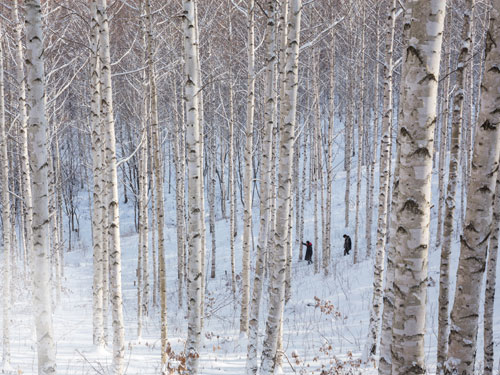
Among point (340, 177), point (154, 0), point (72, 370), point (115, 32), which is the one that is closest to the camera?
point (72, 370)

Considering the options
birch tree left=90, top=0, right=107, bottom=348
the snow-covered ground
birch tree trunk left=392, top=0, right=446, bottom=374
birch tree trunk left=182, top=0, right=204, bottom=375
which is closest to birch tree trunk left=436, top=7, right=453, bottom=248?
the snow-covered ground

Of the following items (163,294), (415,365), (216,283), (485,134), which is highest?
(485,134)

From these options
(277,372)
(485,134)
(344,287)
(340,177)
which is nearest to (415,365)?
(485,134)

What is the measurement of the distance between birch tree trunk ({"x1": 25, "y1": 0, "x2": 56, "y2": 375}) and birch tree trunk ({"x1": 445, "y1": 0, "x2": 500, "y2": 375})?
11.7 feet

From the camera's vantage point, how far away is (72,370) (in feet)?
23.3

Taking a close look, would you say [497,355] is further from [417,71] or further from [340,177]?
[340,177]

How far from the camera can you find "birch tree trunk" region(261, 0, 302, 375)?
4754mm

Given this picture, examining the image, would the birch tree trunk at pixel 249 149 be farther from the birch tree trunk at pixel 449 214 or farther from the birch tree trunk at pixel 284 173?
the birch tree trunk at pixel 449 214

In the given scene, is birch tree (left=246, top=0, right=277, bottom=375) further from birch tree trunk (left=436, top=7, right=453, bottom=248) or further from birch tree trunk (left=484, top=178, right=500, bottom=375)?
birch tree trunk (left=436, top=7, right=453, bottom=248)

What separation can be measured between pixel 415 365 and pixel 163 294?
17.3 ft

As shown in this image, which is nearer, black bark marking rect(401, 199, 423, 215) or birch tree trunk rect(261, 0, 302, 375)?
black bark marking rect(401, 199, 423, 215)

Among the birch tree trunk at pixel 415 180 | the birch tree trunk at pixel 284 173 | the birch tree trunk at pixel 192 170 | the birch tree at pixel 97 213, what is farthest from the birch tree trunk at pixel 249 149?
the birch tree trunk at pixel 415 180

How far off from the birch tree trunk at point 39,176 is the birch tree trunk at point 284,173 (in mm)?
2535

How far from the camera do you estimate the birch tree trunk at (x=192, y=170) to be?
449 centimetres
